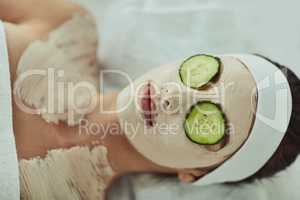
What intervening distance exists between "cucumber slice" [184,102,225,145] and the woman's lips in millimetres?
71

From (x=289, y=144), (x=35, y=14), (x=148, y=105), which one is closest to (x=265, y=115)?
(x=289, y=144)

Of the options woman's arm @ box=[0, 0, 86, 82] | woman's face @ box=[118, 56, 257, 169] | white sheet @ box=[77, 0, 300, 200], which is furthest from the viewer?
white sheet @ box=[77, 0, 300, 200]

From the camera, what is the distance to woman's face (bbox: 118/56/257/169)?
92cm

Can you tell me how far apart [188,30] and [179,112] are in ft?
1.46

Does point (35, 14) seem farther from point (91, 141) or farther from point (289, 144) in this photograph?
point (289, 144)

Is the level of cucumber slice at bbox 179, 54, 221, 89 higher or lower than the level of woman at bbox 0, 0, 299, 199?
higher

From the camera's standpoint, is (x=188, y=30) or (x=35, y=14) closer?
(x=35, y=14)

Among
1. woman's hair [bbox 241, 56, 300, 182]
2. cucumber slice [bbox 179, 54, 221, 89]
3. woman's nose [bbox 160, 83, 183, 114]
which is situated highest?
cucumber slice [bbox 179, 54, 221, 89]

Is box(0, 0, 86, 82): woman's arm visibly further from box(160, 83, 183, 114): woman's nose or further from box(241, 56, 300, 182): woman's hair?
box(241, 56, 300, 182): woman's hair

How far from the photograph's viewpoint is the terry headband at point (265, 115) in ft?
3.04

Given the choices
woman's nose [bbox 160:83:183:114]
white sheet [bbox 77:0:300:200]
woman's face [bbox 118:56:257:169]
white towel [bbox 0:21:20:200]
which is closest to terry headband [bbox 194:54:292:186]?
woman's face [bbox 118:56:257:169]

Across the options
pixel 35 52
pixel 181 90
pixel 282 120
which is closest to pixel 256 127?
pixel 282 120

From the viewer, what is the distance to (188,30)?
1.33m

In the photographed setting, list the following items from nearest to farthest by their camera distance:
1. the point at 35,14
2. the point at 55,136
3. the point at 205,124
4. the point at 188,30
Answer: the point at 205,124, the point at 55,136, the point at 35,14, the point at 188,30
